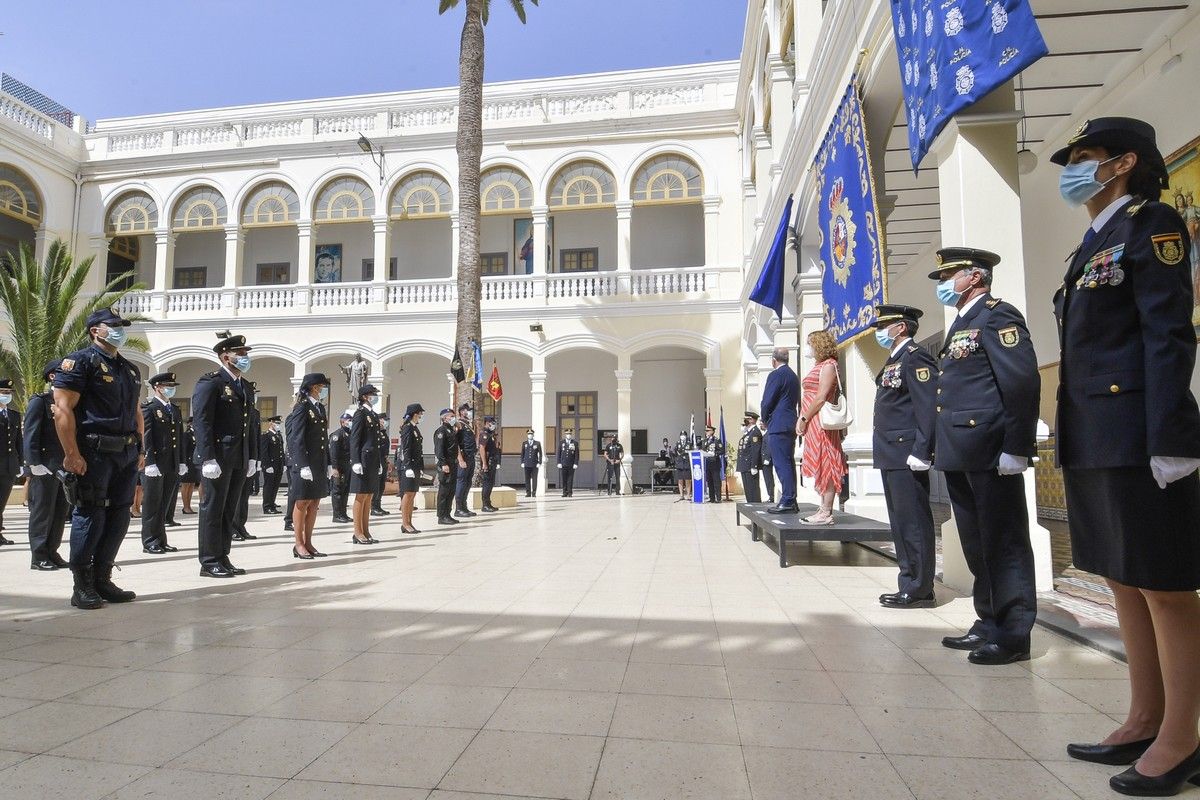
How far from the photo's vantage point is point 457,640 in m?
3.67

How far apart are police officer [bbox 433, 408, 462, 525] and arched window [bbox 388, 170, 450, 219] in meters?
11.7

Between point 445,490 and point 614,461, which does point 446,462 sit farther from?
point 614,461

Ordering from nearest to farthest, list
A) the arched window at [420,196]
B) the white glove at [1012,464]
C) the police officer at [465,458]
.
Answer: the white glove at [1012,464], the police officer at [465,458], the arched window at [420,196]

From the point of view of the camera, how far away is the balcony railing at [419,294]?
1927cm

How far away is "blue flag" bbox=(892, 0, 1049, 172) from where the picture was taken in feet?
13.5

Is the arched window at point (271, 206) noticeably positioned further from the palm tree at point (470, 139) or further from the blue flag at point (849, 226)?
the blue flag at point (849, 226)

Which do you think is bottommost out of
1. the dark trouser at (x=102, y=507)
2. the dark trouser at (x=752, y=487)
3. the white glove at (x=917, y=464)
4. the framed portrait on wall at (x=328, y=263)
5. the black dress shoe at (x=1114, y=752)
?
the black dress shoe at (x=1114, y=752)

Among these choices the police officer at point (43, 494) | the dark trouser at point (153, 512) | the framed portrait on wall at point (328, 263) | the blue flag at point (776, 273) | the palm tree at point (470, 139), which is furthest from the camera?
the framed portrait on wall at point (328, 263)

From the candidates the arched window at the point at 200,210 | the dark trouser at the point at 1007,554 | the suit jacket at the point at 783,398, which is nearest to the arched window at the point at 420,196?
the arched window at the point at 200,210

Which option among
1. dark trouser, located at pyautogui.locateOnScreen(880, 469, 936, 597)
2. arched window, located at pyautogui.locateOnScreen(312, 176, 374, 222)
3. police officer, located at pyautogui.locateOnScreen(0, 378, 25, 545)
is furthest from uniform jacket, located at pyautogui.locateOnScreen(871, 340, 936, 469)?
arched window, located at pyautogui.locateOnScreen(312, 176, 374, 222)

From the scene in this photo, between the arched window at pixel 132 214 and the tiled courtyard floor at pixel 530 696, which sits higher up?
the arched window at pixel 132 214

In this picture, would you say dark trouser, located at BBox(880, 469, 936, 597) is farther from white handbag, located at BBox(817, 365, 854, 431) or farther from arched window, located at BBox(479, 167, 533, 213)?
arched window, located at BBox(479, 167, 533, 213)

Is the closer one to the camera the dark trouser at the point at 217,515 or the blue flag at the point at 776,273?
the dark trouser at the point at 217,515

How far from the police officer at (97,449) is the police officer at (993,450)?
5.12 metres
